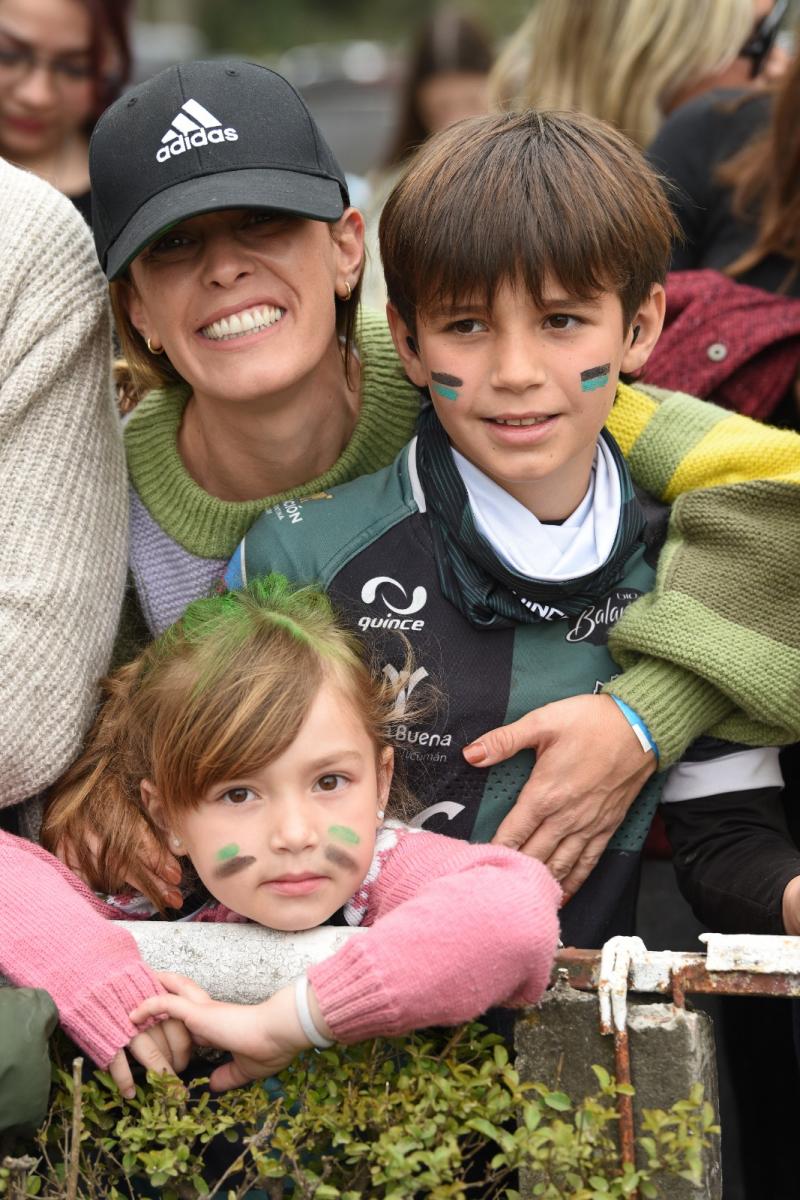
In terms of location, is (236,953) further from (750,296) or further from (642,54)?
(642,54)

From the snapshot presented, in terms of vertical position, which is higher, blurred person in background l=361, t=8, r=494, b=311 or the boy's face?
the boy's face

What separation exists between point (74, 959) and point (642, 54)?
3.13m

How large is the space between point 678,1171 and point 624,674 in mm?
884

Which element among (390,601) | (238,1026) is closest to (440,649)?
(390,601)

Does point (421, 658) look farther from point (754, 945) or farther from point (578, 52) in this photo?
point (578, 52)

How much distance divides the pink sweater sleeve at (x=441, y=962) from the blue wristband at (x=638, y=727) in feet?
1.67

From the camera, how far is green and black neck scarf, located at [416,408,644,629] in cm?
257

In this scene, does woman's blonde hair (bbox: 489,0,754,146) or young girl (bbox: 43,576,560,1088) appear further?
woman's blonde hair (bbox: 489,0,754,146)

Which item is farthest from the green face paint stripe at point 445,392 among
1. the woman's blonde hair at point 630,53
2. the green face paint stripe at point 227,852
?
the woman's blonde hair at point 630,53

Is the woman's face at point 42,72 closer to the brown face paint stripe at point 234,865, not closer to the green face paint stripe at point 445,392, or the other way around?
the green face paint stripe at point 445,392

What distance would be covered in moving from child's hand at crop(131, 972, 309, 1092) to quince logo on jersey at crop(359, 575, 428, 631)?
690 mm

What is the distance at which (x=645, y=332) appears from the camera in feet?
8.85

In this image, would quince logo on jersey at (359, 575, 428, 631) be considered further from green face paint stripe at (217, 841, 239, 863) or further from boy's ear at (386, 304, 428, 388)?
green face paint stripe at (217, 841, 239, 863)

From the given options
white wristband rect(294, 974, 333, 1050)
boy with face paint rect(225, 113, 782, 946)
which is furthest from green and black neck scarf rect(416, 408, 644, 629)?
white wristband rect(294, 974, 333, 1050)
